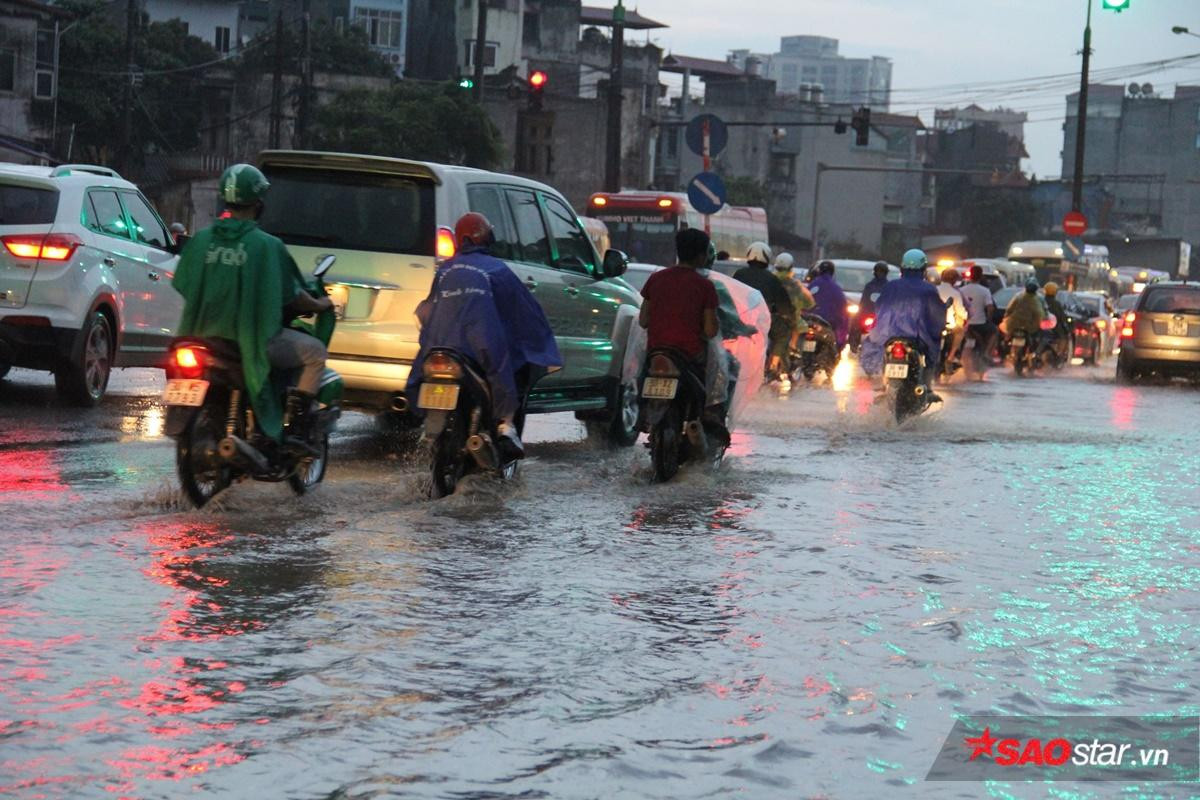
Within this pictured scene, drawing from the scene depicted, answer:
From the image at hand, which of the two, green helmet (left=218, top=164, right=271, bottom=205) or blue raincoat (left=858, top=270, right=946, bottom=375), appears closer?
green helmet (left=218, top=164, right=271, bottom=205)

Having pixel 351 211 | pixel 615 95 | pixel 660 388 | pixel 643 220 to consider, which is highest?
pixel 615 95

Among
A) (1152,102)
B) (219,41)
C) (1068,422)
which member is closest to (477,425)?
(1068,422)

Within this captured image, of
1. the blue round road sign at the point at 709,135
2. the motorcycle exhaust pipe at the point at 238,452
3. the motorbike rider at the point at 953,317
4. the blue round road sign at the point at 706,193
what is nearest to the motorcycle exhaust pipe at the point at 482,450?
the motorcycle exhaust pipe at the point at 238,452

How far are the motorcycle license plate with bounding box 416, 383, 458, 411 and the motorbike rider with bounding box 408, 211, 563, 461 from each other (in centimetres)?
20

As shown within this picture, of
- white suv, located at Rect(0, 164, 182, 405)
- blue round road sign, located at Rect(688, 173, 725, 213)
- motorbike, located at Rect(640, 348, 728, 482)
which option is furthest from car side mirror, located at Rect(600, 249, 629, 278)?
blue round road sign, located at Rect(688, 173, 725, 213)

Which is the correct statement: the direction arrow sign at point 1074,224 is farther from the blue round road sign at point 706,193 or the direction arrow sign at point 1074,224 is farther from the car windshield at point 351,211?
the car windshield at point 351,211

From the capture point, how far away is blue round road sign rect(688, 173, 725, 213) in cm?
2427

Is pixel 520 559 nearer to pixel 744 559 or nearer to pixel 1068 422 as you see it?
pixel 744 559

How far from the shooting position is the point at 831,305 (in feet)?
83.4

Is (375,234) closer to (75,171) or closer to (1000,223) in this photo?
(75,171)

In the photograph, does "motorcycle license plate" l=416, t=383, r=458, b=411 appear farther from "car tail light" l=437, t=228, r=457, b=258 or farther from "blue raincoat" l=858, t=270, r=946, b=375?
"blue raincoat" l=858, t=270, r=946, b=375

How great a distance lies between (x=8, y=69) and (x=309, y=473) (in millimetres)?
46009

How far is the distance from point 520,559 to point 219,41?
2979 inches

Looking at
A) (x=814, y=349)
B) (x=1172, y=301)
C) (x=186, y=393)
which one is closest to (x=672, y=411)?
(x=186, y=393)
